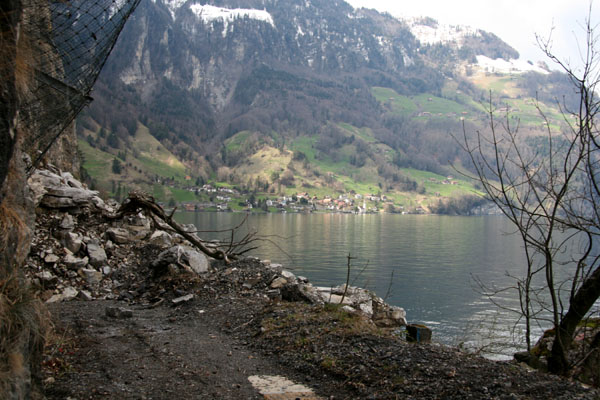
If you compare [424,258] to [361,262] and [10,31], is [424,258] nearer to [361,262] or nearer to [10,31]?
[361,262]

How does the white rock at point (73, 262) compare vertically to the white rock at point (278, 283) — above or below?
above

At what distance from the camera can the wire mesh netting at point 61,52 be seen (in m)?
3.94

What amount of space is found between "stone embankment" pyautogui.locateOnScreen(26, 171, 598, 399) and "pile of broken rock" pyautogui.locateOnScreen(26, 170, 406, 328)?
40mm

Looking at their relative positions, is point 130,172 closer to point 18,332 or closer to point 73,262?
point 73,262

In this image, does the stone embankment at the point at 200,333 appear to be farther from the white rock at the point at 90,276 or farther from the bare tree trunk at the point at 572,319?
the bare tree trunk at the point at 572,319

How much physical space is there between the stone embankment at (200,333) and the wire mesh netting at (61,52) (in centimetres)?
347

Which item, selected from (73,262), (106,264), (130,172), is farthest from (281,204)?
(73,262)

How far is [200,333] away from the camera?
28.2 ft

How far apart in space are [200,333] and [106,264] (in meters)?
5.97

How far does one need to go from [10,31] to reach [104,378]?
14.6ft

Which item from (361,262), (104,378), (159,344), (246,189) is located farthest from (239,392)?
(246,189)

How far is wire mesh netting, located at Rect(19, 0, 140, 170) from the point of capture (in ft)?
12.9

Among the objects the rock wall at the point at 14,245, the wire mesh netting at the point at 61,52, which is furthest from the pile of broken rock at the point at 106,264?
the rock wall at the point at 14,245

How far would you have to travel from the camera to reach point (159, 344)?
7484mm
